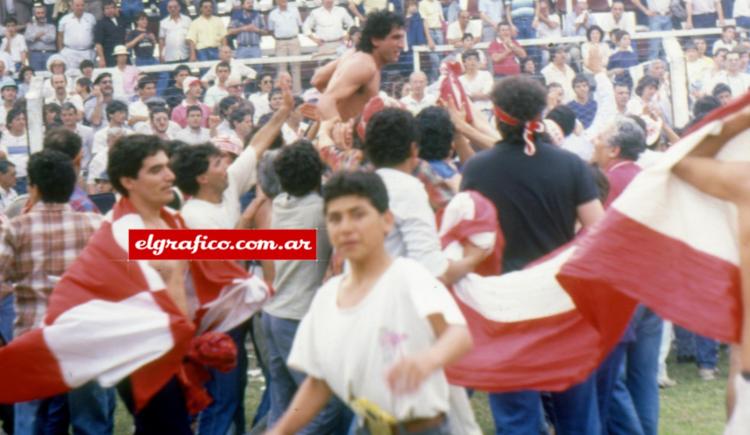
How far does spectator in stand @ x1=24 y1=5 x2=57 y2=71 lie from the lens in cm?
1867

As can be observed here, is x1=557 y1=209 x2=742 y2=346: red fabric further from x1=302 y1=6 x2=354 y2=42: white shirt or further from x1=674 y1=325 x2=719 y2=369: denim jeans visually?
x1=302 y1=6 x2=354 y2=42: white shirt

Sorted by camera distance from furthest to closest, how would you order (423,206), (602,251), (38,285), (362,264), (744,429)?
1. (38,285)
2. (423,206)
3. (602,251)
4. (362,264)
5. (744,429)

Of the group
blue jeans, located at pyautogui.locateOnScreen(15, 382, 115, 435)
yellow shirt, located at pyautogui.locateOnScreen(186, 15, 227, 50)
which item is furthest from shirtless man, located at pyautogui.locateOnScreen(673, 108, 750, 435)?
yellow shirt, located at pyautogui.locateOnScreen(186, 15, 227, 50)

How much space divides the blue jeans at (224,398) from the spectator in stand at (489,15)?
39.8 ft

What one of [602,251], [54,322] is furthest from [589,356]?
[54,322]

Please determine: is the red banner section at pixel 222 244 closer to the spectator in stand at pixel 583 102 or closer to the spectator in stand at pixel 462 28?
the spectator in stand at pixel 583 102

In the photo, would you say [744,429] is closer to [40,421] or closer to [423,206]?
[423,206]

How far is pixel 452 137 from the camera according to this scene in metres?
6.68

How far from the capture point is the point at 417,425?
441cm

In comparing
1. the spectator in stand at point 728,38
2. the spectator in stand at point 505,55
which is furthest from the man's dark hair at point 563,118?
the spectator in stand at point 728,38

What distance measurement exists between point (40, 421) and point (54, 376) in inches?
32.0

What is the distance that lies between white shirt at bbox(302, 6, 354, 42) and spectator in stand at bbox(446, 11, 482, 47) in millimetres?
1360

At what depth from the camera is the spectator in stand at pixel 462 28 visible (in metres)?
18.7

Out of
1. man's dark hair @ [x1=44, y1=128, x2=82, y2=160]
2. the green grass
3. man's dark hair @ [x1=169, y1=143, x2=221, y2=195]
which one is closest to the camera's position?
man's dark hair @ [x1=169, y1=143, x2=221, y2=195]
